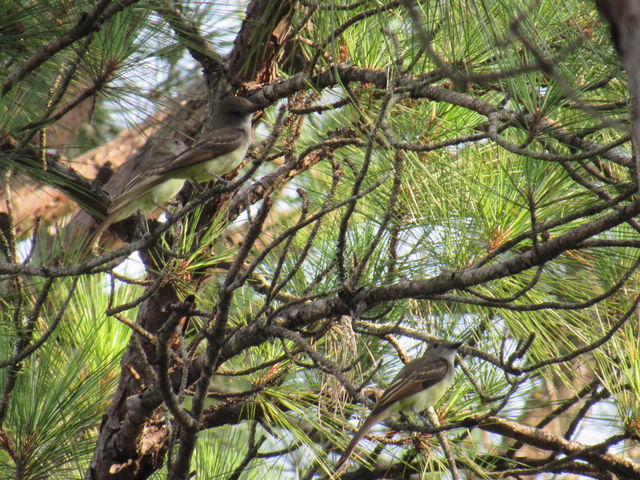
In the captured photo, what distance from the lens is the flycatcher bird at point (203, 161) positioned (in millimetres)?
3688

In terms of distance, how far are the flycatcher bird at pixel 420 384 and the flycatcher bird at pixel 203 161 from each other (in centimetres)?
140

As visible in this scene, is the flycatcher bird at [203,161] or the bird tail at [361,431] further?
the flycatcher bird at [203,161]

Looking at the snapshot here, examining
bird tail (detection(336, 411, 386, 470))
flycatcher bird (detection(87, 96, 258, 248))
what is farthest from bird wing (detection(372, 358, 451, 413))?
flycatcher bird (detection(87, 96, 258, 248))

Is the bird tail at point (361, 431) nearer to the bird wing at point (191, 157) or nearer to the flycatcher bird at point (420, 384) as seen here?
the flycatcher bird at point (420, 384)

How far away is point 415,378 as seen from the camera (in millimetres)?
3605

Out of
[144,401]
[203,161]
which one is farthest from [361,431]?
[203,161]

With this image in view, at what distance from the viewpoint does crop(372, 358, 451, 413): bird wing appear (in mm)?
3484

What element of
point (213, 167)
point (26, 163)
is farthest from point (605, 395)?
point (26, 163)

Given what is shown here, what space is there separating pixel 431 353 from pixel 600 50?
6.26 feet

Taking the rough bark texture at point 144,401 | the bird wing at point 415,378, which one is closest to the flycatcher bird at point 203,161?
the rough bark texture at point 144,401

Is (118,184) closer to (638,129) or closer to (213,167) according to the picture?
(213,167)

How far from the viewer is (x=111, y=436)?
3.38m

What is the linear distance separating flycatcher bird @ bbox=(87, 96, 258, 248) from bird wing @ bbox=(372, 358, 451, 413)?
1388 millimetres

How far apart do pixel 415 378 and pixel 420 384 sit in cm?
4
